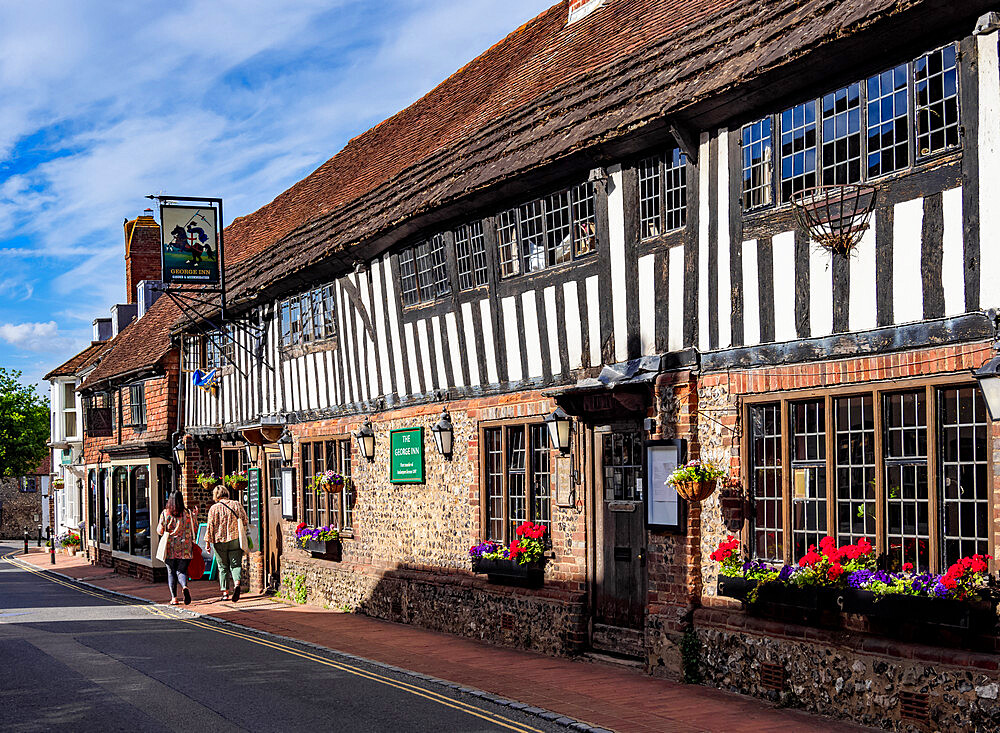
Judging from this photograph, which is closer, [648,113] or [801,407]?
[801,407]

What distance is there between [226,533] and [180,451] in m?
6.74

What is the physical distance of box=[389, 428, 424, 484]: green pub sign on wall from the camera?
623 inches

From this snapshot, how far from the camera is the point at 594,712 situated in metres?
9.34

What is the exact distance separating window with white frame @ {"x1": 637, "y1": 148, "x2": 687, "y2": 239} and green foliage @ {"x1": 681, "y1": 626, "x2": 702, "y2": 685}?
4.11 metres

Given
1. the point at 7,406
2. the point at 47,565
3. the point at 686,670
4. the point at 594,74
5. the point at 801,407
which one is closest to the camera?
the point at 801,407

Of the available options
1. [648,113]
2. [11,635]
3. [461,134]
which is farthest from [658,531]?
[11,635]

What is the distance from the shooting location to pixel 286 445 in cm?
2052

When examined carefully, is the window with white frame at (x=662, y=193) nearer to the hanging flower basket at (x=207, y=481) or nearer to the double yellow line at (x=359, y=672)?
the double yellow line at (x=359, y=672)

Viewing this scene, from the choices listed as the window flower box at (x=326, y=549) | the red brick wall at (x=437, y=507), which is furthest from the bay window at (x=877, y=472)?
the window flower box at (x=326, y=549)

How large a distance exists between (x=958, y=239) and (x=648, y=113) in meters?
3.62

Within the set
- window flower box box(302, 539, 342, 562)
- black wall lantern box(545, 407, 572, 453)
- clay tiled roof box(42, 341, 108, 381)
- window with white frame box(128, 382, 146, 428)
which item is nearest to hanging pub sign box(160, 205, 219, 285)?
window flower box box(302, 539, 342, 562)

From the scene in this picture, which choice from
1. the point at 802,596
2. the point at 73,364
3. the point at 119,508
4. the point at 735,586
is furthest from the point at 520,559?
the point at 73,364

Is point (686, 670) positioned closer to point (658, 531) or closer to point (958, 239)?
point (658, 531)

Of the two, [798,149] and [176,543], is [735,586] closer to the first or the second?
[798,149]
